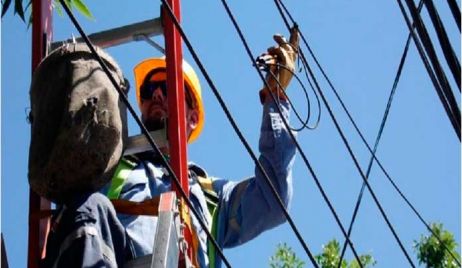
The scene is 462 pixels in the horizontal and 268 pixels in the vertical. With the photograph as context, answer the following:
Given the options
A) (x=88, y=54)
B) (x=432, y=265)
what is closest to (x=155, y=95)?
(x=88, y=54)

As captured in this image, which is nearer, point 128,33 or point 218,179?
point 128,33

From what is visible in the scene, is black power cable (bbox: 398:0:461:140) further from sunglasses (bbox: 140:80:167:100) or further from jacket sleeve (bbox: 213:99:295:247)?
sunglasses (bbox: 140:80:167:100)

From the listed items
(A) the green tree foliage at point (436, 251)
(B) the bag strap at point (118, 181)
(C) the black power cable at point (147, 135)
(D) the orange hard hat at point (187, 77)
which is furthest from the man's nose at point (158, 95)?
(A) the green tree foliage at point (436, 251)

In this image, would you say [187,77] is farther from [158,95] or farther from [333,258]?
[333,258]

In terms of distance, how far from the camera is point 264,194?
13.2ft

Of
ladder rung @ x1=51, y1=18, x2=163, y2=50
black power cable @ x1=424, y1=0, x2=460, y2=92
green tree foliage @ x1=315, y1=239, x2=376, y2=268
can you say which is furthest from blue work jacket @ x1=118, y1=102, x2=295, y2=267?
green tree foliage @ x1=315, y1=239, x2=376, y2=268

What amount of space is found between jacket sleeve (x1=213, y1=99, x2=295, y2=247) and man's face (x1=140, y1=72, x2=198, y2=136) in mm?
380

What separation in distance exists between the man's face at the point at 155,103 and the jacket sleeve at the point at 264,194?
380mm

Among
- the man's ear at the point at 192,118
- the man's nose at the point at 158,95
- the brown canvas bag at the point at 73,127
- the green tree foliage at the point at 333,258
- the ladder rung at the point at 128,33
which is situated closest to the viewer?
the brown canvas bag at the point at 73,127

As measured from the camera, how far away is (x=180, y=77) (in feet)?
11.3

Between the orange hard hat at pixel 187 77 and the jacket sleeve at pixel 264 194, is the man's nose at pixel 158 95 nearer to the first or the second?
the orange hard hat at pixel 187 77

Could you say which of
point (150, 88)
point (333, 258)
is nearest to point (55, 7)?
point (150, 88)

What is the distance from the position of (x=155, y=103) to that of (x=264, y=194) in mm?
546

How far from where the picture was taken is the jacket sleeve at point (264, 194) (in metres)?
4.00
